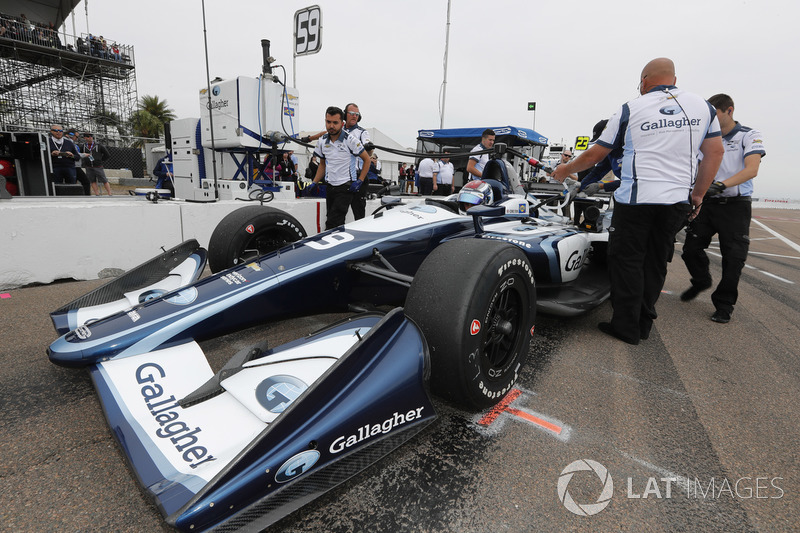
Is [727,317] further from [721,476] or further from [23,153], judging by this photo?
[23,153]

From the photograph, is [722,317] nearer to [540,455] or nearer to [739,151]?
[739,151]

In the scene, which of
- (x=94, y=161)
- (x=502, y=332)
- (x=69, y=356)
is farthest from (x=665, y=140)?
(x=94, y=161)

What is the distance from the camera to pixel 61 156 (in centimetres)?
951

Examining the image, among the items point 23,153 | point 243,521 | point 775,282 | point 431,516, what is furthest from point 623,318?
point 23,153

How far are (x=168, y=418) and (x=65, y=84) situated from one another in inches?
1513

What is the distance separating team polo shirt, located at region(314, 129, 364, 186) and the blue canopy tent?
7.11 meters

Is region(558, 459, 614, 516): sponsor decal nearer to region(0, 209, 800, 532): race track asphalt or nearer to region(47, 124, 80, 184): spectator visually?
region(0, 209, 800, 532): race track asphalt

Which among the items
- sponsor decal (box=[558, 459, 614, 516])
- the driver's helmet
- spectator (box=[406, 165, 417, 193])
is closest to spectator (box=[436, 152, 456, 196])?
spectator (box=[406, 165, 417, 193])

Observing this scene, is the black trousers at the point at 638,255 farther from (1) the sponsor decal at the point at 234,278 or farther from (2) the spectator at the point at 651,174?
(1) the sponsor decal at the point at 234,278

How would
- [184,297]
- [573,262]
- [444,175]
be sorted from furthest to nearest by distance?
[444,175], [573,262], [184,297]

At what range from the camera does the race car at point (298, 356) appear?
1187 millimetres

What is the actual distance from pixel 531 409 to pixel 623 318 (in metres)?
1.34

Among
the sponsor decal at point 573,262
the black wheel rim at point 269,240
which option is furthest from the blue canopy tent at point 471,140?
the black wheel rim at point 269,240

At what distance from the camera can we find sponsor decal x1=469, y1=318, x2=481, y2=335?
63.2 inches
